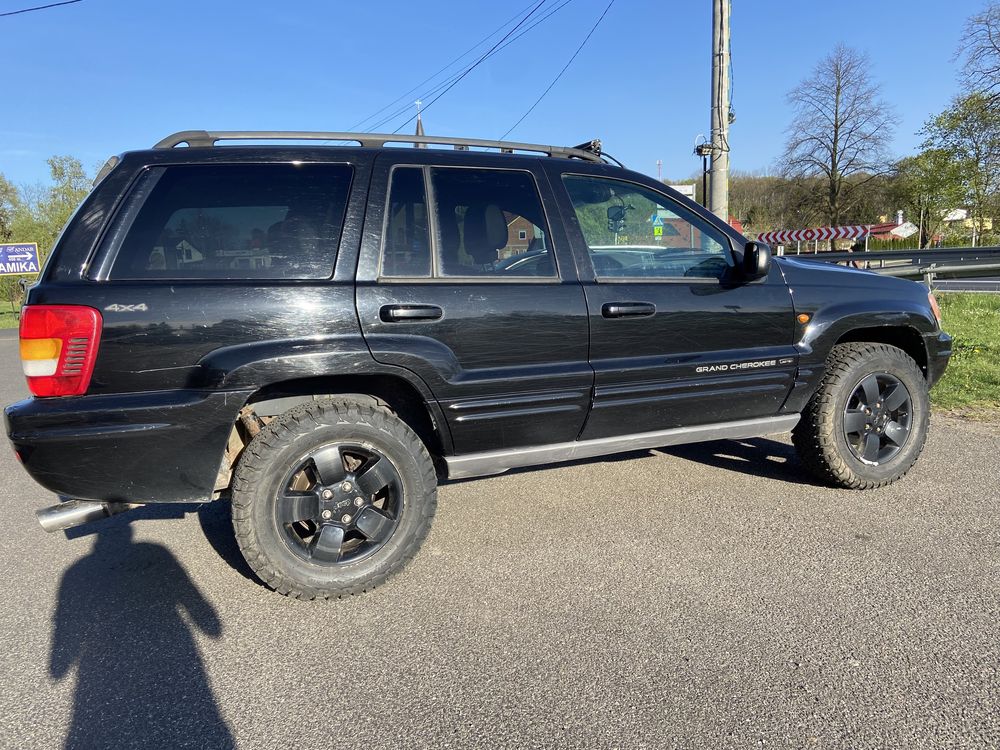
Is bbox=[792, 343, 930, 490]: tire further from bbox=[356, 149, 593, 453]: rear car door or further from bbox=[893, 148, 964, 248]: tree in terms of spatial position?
bbox=[893, 148, 964, 248]: tree

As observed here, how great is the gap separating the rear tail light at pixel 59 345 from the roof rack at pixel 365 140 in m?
0.84

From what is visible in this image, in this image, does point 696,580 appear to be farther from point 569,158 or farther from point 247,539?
point 569,158

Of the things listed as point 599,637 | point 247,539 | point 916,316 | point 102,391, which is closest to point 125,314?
point 102,391

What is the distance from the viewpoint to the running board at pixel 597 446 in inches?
119

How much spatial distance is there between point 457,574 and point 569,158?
2184mm

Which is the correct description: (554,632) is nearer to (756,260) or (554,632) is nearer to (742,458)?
(756,260)

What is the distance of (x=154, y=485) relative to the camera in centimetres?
254

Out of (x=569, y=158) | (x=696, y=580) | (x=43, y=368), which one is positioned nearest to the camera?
(x=43, y=368)

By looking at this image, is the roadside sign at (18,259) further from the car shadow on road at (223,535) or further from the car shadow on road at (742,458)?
the car shadow on road at (742,458)

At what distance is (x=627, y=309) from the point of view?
122 inches

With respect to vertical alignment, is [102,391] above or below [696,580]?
above

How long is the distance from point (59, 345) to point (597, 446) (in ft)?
7.65

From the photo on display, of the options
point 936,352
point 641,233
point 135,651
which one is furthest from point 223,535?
point 936,352

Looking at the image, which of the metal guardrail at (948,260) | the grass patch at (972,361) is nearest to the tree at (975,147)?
the metal guardrail at (948,260)
